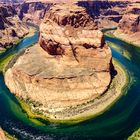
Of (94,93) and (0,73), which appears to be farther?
(0,73)

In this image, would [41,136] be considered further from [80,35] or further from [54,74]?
[80,35]

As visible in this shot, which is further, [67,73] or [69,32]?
[69,32]

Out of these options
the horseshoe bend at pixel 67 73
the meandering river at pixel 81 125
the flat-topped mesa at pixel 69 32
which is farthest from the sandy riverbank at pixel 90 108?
the flat-topped mesa at pixel 69 32

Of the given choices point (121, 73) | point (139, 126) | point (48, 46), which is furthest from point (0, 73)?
point (139, 126)

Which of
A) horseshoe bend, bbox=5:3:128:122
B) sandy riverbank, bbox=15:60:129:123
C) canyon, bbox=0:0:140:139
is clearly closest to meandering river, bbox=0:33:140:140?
sandy riverbank, bbox=15:60:129:123

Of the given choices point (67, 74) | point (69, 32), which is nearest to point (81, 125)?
point (67, 74)

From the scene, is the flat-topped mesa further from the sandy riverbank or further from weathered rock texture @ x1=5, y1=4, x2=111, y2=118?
the sandy riverbank

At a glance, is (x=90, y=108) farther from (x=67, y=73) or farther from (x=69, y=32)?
(x=69, y=32)
